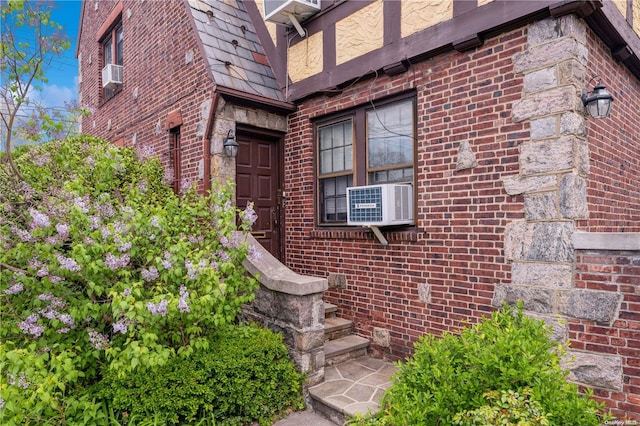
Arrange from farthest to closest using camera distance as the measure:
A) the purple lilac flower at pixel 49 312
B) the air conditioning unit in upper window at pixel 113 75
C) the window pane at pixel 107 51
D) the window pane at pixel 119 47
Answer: the window pane at pixel 107 51 → the window pane at pixel 119 47 → the air conditioning unit in upper window at pixel 113 75 → the purple lilac flower at pixel 49 312

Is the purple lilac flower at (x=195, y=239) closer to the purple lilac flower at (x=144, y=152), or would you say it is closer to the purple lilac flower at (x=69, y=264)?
the purple lilac flower at (x=69, y=264)

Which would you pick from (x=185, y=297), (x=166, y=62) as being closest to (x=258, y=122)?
(x=166, y=62)

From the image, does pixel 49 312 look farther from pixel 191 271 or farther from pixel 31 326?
pixel 191 271

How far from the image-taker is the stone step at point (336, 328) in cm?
495

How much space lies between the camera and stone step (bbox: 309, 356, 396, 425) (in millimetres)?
Result: 3613

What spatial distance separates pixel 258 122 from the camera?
19.6 ft

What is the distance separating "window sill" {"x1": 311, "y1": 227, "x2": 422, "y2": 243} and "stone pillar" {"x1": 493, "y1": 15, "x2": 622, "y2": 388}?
114 centimetres

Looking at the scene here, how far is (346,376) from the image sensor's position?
4281mm

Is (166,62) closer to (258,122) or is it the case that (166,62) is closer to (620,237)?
(258,122)

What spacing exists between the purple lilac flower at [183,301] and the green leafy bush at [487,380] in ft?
5.75

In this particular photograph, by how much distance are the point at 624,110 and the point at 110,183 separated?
232 inches

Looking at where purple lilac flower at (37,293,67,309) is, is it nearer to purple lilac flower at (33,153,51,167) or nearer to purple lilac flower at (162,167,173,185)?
purple lilac flower at (33,153,51,167)

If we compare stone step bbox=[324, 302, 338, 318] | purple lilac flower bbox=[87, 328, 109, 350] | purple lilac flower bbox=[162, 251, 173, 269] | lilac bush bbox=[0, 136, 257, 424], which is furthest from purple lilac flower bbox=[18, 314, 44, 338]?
stone step bbox=[324, 302, 338, 318]

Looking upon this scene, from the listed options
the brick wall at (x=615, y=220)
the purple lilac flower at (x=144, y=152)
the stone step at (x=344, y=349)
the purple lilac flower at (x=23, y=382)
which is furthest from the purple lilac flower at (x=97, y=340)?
the brick wall at (x=615, y=220)
